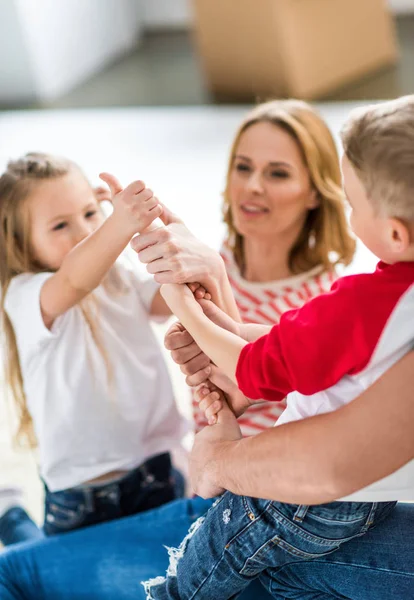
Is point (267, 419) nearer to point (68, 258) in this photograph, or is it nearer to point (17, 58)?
point (68, 258)

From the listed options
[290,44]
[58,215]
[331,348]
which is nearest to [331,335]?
[331,348]

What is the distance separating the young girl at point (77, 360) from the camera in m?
1.64

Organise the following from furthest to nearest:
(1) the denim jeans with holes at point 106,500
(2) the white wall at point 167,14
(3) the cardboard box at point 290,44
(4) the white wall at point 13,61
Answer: (2) the white wall at point 167,14 → (4) the white wall at point 13,61 → (3) the cardboard box at point 290,44 → (1) the denim jeans with holes at point 106,500

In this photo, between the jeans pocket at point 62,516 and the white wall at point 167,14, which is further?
the white wall at point 167,14

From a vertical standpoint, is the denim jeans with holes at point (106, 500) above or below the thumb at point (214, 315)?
below

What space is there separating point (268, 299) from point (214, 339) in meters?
0.71

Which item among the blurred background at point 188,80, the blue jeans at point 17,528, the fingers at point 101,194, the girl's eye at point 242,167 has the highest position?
the fingers at point 101,194

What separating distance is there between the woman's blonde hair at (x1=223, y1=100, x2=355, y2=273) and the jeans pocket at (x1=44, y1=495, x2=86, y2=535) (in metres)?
0.68

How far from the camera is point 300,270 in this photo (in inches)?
78.4

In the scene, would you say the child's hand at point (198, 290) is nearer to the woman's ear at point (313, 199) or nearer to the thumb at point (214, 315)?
the thumb at point (214, 315)

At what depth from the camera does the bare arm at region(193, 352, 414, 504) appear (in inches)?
42.3

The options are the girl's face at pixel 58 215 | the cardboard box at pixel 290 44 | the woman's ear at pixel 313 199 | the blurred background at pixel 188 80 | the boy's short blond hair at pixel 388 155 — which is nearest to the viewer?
the boy's short blond hair at pixel 388 155

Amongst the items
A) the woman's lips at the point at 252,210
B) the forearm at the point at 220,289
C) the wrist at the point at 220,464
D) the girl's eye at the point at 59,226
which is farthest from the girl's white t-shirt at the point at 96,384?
the wrist at the point at 220,464

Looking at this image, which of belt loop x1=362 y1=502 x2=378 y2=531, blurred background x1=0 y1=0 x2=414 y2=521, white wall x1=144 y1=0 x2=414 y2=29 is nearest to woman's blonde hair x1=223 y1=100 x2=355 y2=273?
belt loop x1=362 y1=502 x2=378 y2=531
